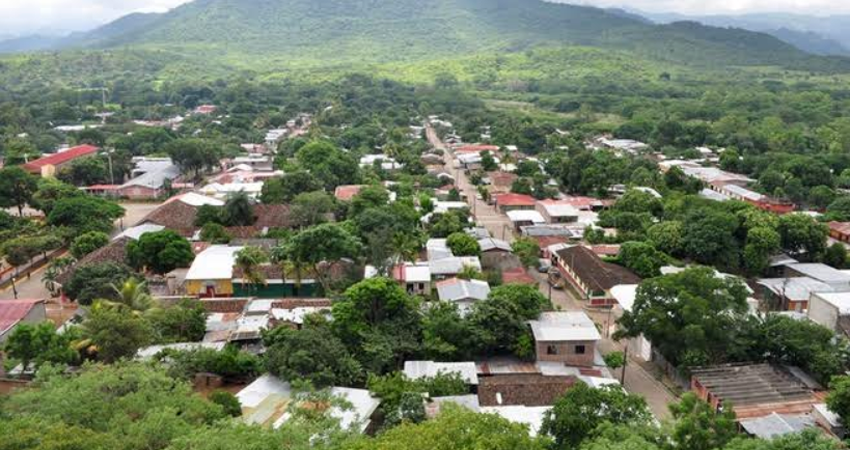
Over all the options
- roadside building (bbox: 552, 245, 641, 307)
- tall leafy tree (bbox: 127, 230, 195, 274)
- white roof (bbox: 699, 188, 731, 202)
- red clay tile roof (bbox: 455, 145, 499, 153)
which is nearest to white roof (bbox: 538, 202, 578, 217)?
roadside building (bbox: 552, 245, 641, 307)

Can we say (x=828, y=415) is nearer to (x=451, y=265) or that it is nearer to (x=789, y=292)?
(x=789, y=292)

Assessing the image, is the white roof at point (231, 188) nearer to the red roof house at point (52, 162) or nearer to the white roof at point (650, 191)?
the red roof house at point (52, 162)

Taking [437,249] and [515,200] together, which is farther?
[515,200]

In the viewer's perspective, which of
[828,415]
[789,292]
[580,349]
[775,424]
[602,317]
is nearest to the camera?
[775,424]

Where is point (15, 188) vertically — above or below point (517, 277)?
above

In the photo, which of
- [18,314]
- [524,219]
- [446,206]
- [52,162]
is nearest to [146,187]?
[52,162]

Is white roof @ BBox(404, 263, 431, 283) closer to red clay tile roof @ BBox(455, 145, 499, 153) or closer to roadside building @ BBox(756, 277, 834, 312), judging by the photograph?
roadside building @ BBox(756, 277, 834, 312)

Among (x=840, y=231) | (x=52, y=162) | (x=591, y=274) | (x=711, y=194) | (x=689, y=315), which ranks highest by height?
(x=689, y=315)
